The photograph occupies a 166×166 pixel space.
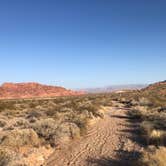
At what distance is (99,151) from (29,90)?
13153 centimetres

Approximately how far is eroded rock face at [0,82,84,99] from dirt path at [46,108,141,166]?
112801 mm

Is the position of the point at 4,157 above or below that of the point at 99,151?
above

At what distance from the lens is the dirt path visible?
9.64 meters

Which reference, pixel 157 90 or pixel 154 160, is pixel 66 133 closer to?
pixel 154 160

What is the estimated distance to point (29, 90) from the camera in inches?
5477

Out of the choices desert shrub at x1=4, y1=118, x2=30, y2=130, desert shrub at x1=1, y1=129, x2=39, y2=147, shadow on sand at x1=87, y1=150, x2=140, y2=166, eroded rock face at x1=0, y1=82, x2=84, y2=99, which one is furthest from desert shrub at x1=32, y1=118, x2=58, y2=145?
eroded rock face at x1=0, y1=82, x2=84, y2=99

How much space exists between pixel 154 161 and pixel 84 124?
29.0 feet

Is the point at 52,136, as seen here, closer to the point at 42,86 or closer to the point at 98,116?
the point at 98,116

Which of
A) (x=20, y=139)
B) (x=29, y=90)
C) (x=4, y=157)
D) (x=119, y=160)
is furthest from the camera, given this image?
(x=29, y=90)

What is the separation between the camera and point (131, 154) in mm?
10227

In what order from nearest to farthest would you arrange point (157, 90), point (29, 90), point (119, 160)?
point (119, 160) < point (157, 90) < point (29, 90)

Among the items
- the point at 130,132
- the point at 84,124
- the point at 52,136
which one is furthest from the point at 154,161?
the point at 84,124

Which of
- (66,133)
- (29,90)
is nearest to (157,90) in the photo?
(29,90)

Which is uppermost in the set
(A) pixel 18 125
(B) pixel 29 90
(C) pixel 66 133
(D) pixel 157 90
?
(B) pixel 29 90
